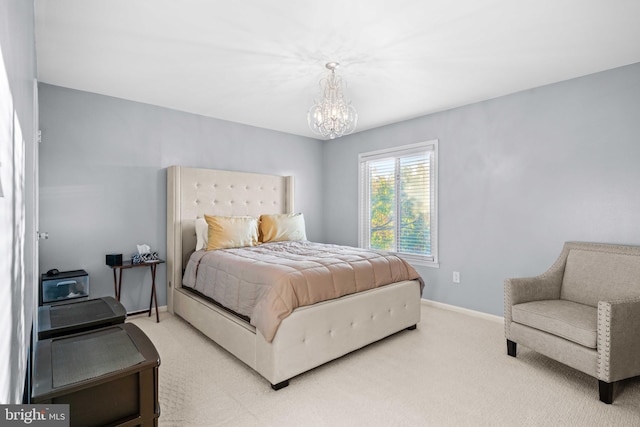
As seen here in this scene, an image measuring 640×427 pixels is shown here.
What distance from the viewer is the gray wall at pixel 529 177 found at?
9.21 feet

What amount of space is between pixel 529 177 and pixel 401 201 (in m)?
1.58

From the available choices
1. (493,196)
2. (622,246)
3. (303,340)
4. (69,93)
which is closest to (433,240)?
(493,196)

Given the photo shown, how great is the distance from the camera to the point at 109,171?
3514mm

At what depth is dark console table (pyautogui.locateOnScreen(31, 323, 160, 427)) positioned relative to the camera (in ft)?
4.05

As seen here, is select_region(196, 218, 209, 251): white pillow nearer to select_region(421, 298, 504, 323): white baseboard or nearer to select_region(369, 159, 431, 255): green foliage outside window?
select_region(369, 159, 431, 255): green foliage outside window

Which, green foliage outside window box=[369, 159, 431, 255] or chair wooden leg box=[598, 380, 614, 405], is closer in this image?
chair wooden leg box=[598, 380, 614, 405]

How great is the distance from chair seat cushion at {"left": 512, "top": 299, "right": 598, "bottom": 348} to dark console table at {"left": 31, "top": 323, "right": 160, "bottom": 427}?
262 cm

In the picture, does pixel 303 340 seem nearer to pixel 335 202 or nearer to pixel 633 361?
pixel 633 361

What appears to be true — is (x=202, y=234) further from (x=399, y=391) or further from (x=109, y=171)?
(x=399, y=391)

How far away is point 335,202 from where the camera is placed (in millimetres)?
5449

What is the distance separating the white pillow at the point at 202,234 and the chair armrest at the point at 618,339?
11.5 feet

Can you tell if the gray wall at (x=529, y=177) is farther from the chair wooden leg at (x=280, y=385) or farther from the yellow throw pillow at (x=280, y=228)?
the chair wooden leg at (x=280, y=385)

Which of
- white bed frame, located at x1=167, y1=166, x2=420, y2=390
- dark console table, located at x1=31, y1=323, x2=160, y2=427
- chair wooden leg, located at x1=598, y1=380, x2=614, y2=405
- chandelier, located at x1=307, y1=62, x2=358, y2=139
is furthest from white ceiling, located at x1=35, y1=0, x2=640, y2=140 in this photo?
chair wooden leg, located at x1=598, y1=380, x2=614, y2=405

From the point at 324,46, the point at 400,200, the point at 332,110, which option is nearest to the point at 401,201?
the point at 400,200
